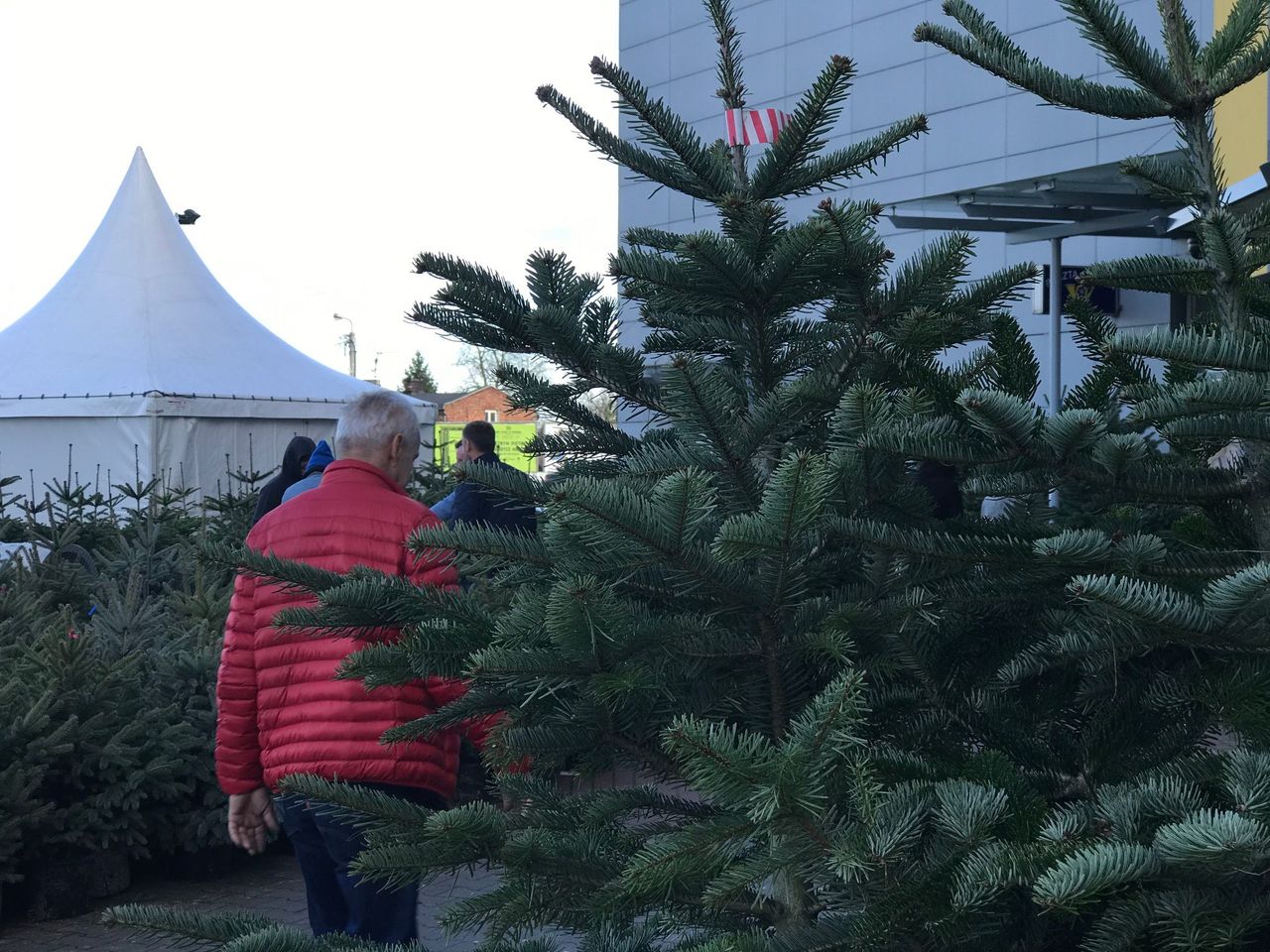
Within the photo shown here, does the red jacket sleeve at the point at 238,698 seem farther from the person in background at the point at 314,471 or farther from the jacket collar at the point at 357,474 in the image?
the person in background at the point at 314,471

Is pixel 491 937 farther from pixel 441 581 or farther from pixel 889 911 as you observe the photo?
pixel 441 581

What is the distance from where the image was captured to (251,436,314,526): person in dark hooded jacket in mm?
6945

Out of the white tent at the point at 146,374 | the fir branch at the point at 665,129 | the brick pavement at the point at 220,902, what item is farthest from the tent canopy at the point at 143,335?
the fir branch at the point at 665,129

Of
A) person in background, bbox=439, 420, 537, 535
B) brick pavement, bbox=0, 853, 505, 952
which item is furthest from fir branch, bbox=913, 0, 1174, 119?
brick pavement, bbox=0, 853, 505, 952

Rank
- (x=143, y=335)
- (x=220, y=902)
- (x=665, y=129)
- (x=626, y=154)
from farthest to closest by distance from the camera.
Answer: (x=143, y=335), (x=220, y=902), (x=626, y=154), (x=665, y=129)

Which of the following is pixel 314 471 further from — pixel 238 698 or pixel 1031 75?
pixel 1031 75

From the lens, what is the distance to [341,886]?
127 inches

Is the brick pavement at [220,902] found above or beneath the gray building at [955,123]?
beneath

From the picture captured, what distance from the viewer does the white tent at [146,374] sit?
1538cm

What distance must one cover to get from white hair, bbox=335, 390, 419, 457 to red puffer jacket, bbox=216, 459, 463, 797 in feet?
0.19

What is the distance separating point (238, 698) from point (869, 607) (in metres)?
2.10

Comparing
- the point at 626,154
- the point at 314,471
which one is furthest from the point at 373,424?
the point at 314,471

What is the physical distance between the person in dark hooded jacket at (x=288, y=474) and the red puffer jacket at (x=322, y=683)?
3.61 m

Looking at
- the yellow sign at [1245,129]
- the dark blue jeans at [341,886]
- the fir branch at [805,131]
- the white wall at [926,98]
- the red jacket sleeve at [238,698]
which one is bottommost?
the dark blue jeans at [341,886]
